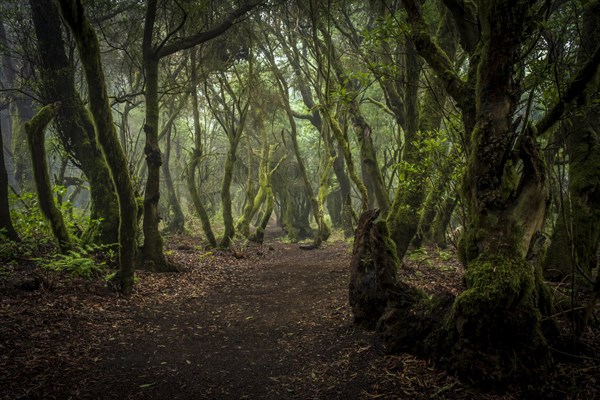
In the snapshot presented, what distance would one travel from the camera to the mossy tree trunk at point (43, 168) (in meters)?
6.77

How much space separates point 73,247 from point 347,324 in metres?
5.96

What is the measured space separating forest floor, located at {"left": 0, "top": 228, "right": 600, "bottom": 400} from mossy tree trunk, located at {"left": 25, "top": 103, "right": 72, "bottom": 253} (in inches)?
38.2

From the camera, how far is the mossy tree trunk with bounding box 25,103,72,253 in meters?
6.77

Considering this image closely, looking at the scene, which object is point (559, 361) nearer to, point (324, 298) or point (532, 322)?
point (532, 322)

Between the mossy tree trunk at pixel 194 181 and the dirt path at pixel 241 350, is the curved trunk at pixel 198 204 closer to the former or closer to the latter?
the mossy tree trunk at pixel 194 181

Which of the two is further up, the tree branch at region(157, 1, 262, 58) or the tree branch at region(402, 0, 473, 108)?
the tree branch at region(157, 1, 262, 58)

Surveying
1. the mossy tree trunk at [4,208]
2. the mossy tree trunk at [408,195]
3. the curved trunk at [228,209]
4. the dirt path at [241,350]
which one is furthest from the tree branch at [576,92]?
the curved trunk at [228,209]

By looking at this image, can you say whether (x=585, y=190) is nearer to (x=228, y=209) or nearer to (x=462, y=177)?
(x=462, y=177)

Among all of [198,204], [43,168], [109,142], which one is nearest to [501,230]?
[109,142]

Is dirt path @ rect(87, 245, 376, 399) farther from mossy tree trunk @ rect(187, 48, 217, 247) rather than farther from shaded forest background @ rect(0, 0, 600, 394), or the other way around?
mossy tree trunk @ rect(187, 48, 217, 247)

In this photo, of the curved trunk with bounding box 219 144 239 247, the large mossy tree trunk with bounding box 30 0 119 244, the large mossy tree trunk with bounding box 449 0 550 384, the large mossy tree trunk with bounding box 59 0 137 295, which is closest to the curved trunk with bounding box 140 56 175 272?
the large mossy tree trunk with bounding box 30 0 119 244

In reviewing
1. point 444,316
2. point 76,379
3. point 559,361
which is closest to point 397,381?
point 444,316

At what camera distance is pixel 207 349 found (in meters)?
4.89

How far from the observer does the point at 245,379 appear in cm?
395
